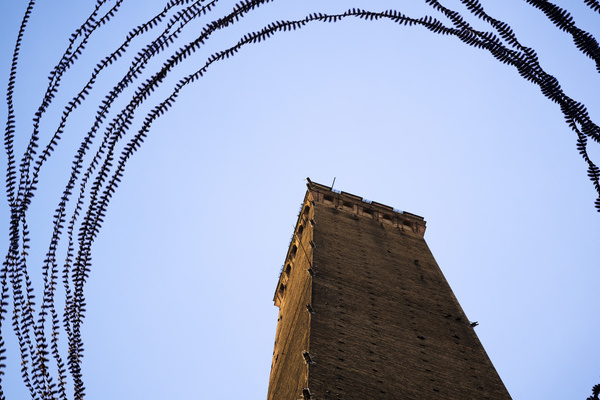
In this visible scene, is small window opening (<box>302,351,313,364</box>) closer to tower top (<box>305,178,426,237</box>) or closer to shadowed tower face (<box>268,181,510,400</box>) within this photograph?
shadowed tower face (<box>268,181,510,400</box>)

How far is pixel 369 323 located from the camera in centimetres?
1212

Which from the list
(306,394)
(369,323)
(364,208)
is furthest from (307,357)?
(364,208)

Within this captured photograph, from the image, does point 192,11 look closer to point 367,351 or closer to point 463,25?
point 463,25

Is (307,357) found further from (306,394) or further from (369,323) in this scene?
(369,323)

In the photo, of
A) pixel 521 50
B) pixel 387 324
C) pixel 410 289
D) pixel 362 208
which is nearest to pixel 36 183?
pixel 521 50

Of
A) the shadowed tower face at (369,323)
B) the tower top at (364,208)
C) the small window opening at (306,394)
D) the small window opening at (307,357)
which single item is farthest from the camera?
the tower top at (364,208)

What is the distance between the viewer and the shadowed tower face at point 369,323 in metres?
10.3

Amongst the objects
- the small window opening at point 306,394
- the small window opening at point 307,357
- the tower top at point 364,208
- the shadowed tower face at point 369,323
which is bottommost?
the small window opening at point 306,394

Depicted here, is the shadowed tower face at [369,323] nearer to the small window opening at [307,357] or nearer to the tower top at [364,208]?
the small window opening at [307,357]

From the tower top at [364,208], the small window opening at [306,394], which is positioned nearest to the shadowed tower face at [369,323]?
the small window opening at [306,394]

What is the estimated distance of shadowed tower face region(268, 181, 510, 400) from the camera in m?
10.3

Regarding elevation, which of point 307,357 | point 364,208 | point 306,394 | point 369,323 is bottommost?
point 306,394

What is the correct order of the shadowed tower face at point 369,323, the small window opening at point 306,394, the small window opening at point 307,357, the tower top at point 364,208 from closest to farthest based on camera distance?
the small window opening at point 306,394 → the small window opening at point 307,357 → the shadowed tower face at point 369,323 → the tower top at point 364,208

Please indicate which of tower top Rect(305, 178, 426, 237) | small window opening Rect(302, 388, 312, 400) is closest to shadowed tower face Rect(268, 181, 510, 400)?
small window opening Rect(302, 388, 312, 400)
